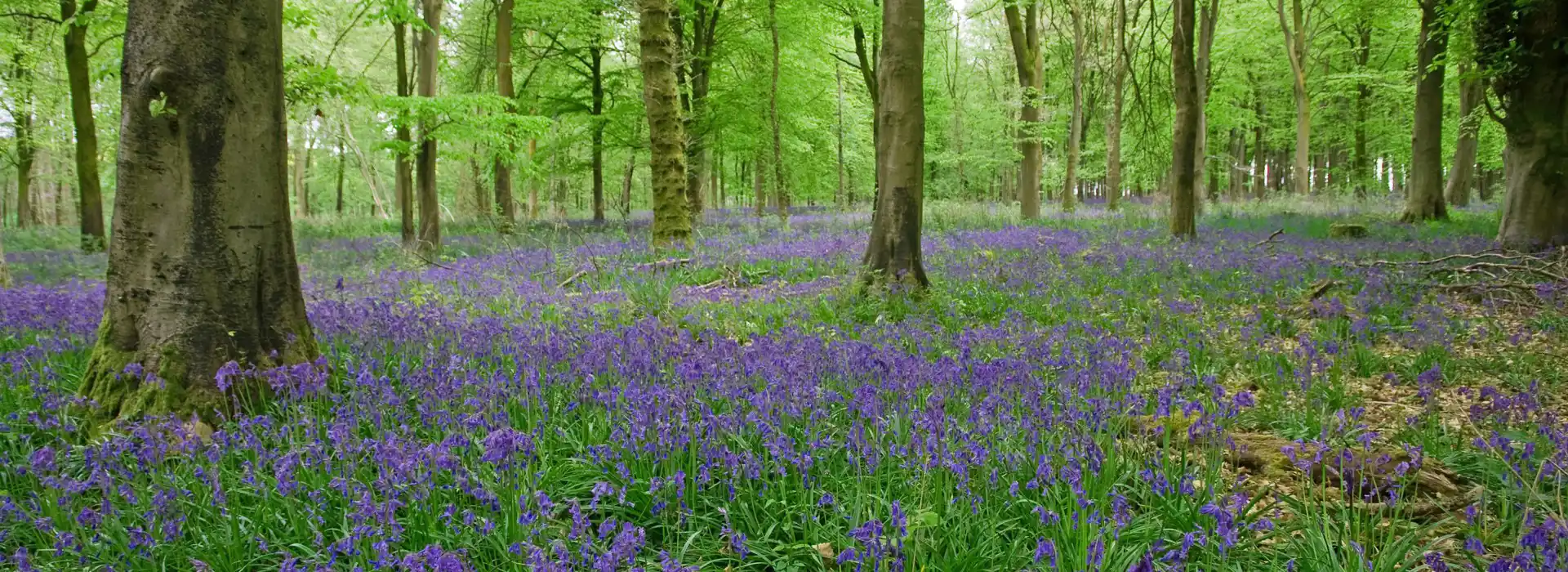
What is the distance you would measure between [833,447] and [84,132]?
19.5 metres

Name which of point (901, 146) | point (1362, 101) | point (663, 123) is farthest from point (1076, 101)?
point (901, 146)

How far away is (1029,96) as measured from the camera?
1852 centimetres

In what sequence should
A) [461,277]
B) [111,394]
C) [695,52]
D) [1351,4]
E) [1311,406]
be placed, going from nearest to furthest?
[111,394] < [1311,406] < [461,277] < [1351,4] < [695,52]

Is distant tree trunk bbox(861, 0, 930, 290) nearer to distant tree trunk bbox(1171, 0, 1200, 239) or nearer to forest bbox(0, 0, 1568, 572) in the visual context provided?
forest bbox(0, 0, 1568, 572)

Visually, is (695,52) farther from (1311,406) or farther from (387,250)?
(1311,406)

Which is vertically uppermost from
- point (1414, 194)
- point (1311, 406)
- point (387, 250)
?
point (1414, 194)

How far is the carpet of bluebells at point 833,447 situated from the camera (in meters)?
2.22

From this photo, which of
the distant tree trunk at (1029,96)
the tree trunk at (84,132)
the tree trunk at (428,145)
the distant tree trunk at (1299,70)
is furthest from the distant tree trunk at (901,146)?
the distant tree trunk at (1299,70)

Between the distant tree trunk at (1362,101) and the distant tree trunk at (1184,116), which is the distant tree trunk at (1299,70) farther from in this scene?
the distant tree trunk at (1184,116)

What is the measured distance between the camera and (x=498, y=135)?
42.0 ft

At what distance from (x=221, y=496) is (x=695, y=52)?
18042 mm

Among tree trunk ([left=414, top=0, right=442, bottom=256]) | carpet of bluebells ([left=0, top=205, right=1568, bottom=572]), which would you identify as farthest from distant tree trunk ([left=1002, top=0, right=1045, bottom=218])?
tree trunk ([left=414, top=0, right=442, bottom=256])

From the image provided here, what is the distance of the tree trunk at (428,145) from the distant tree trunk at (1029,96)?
13.5 metres

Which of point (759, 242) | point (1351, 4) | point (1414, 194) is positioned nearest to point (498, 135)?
point (759, 242)
